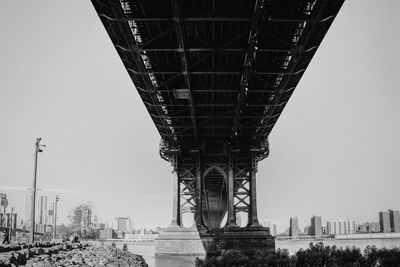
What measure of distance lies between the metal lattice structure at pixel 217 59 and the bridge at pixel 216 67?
50mm

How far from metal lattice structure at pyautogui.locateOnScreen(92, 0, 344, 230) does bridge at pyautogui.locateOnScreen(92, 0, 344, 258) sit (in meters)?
0.05

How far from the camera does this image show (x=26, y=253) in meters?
20.7

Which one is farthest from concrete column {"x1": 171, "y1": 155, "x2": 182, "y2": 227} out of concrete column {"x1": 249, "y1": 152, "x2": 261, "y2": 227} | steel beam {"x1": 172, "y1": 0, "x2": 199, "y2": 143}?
steel beam {"x1": 172, "y1": 0, "x2": 199, "y2": 143}

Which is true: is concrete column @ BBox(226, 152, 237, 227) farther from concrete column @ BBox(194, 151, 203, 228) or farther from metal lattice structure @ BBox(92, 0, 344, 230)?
concrete column @ BBox(194, 151, 203, 228)

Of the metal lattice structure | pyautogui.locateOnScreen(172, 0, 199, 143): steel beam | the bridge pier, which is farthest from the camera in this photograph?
the bridge pier

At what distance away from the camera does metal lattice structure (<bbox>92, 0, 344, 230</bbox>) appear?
869 inches

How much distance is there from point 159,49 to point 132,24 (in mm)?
2047

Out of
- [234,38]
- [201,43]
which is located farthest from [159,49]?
[234,38]

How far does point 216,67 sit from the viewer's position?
2975 centimetres

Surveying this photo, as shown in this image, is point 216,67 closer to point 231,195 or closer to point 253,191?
point 231,195

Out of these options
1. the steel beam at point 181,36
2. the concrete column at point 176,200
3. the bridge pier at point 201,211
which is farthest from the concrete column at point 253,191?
the steel beam at point 181,36

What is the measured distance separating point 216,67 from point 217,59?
1.64ft

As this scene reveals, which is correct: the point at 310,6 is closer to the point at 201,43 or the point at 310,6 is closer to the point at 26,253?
the point at 201,43

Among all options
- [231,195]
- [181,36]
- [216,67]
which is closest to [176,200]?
[231,195]
